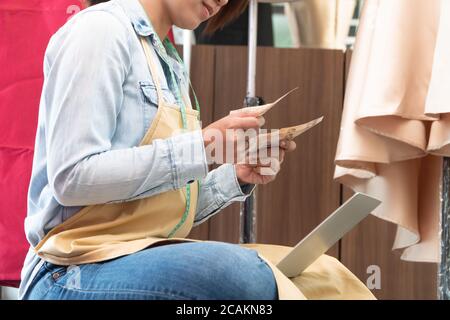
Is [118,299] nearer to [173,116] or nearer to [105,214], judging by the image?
[105,214]

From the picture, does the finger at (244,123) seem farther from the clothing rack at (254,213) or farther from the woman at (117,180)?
the clothing rack at (254,213)

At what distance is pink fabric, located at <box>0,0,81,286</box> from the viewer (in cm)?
167

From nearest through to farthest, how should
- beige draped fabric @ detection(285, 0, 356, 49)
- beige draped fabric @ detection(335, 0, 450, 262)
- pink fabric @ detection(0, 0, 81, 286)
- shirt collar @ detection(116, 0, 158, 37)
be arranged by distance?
shirt collar @ detection(116, 0, 158, 37), beige draped fabric @ detection(335, 0, 450, 262), pink fabric @ detection(0, 0, 81, 286), beige draped fabric @ detection(285, 0, 356, 49)

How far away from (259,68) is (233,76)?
8 centimetres

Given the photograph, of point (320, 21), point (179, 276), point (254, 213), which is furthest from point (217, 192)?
point (320, 21)

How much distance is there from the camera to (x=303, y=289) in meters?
0.99

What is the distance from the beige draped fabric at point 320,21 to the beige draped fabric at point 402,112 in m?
0.81

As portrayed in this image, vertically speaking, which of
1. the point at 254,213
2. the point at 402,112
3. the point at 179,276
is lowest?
the point at 254,213

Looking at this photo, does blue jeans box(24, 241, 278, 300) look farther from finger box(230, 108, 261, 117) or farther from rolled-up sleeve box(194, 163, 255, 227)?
rolled-up sleeve box(194, 163, 255, 227)

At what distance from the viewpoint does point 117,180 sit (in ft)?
2.83

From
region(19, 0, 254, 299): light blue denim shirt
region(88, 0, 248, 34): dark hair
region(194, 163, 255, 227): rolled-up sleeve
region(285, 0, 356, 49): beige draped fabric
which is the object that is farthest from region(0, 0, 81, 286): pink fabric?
region(285, 0, 356, 49): beige draped fabric

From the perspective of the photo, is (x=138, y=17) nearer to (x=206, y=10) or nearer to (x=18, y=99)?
(x=206, y=10)

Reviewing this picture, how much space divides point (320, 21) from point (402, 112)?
1117mm

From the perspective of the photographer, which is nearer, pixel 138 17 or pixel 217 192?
pixel 138 17
